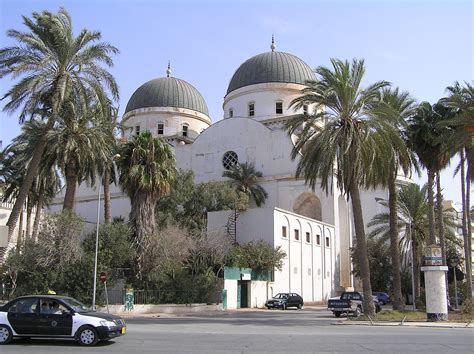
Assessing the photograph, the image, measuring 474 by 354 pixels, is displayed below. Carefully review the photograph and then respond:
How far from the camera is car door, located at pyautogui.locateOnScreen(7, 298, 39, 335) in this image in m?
14.0

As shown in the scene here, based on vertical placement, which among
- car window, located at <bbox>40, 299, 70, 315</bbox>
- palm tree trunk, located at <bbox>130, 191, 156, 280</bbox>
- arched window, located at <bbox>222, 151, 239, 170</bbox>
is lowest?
Answer: car window, located at <bbox>40, 299, 70, 315</bbox>

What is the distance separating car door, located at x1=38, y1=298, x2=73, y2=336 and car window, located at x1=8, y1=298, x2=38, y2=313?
233mm

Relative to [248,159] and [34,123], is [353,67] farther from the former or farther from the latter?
[248,159]

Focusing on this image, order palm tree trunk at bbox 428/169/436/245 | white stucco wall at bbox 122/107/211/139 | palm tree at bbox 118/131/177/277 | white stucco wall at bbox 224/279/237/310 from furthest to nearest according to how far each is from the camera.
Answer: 1. white stucco wall at bbox 122/107/211/139
2. white stucco wall at bbox 224/279/237/310
3. palm tree at bbox 118/131/177/277
4. palm tree trunk at bbox 428/169/436/245

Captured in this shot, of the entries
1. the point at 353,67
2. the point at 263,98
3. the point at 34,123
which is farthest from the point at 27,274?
the point at 263,98

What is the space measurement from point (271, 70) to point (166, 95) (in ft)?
48.8

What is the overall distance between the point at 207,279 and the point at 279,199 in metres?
19.6

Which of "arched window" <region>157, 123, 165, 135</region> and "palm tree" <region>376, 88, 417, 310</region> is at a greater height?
"arched window" <region>157, 123, 165, 135</region>

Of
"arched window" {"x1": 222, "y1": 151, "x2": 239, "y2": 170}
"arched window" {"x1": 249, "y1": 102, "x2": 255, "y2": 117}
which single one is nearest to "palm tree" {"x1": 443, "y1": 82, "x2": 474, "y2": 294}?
"arched window" {"x1": 222, "y1": 151, "x2": 239, "y2": 170}

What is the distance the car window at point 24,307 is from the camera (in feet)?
46.4

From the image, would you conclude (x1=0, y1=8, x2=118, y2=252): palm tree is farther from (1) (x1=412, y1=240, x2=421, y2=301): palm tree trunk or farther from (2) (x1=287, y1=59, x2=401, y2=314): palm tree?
(1) (x1=412, y1=240, x2=421, y2=301): palm tree trunk

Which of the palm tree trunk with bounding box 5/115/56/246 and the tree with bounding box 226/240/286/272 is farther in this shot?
the tree with bounding box 226/240/286/272

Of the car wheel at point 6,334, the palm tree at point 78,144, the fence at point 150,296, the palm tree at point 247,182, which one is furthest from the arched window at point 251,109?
the car wheel at point 6,334

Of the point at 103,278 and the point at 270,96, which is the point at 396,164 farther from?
the point at 270,96
